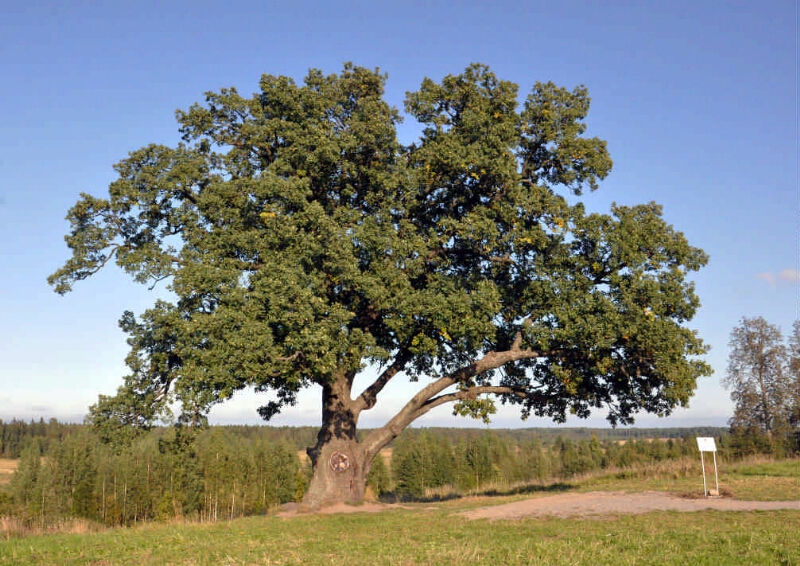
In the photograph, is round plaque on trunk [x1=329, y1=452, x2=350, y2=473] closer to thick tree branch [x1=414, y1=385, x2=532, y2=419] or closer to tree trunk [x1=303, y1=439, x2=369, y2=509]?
tree trunk [x1=303, y1=439, x2=369, y2=509]

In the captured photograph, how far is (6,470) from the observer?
4281 inches

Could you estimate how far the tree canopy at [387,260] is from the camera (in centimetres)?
2188

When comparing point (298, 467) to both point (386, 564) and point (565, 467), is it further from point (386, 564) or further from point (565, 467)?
point (386, 564)

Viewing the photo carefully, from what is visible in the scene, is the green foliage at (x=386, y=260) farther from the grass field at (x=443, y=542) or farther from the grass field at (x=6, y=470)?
the grass field at (x=6, y=470)

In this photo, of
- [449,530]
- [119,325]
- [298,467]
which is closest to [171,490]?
[298,467]

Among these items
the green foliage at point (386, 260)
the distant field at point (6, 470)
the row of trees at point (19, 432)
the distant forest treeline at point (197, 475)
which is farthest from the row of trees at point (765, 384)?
the row of trees at point (19, 432)

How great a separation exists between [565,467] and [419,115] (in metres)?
80.2

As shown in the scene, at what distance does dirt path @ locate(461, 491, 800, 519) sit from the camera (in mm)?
18984

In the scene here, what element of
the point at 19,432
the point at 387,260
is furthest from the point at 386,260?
the point at 19,432

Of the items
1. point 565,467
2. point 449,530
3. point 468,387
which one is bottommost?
point 565,467

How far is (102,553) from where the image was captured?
14117 millimetres

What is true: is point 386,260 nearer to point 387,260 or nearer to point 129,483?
point 387,260

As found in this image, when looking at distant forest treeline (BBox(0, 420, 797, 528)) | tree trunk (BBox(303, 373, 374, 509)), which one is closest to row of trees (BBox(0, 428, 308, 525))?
distant forest treeline (BBox(0, 420, 797, 528))

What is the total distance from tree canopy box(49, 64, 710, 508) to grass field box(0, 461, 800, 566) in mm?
5046
